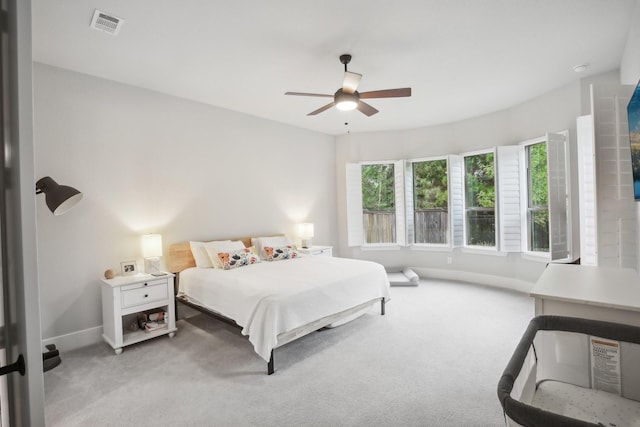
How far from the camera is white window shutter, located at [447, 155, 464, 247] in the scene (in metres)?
5.55

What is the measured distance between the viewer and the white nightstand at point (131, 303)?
3.06 metres

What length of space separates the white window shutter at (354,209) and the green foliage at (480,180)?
1.95m

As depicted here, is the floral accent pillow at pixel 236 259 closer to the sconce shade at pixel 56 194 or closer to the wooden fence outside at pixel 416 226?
the sconce shade at pixel 56 194

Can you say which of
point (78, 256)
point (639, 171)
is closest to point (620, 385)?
point (639, 171)

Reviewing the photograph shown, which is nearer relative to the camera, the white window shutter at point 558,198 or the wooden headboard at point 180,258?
the white window shutter at point 558,198

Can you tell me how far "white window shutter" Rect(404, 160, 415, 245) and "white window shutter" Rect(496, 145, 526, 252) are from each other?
59.6 inches

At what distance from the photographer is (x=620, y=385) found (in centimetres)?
127

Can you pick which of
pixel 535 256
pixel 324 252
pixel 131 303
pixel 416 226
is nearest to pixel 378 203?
pixel 416 226

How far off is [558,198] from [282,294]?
343 centimetres

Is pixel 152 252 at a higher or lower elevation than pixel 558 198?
lower

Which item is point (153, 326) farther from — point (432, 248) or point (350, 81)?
point (432, 248)

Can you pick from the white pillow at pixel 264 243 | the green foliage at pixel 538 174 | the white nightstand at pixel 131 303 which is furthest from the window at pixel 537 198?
→ the white nightstand at pixel 131 303

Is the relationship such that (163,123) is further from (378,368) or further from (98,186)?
(378,368)

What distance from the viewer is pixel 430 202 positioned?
5996mm
